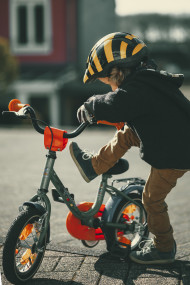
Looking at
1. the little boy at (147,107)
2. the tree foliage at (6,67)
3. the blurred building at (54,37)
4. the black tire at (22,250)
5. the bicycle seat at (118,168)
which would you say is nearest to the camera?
the black tire at (22,250)

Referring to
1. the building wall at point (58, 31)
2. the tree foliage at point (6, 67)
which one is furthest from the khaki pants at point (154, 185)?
the building wall at point (58, 31)

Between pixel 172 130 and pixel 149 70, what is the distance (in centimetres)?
43

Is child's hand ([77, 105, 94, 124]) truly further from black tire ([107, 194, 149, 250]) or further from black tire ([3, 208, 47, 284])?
black tire ([107, 194, 149, 250])

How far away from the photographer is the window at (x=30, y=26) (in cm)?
2005

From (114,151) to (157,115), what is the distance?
1.56ft

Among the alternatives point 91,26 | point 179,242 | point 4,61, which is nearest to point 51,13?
point 91,26

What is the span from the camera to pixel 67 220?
12.3 ft

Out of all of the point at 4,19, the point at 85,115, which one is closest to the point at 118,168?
the point at 85,115

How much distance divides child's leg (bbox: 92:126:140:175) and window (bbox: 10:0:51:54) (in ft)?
55.5

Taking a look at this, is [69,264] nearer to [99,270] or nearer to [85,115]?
[99,270]

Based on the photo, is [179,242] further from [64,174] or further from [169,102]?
[64,174]

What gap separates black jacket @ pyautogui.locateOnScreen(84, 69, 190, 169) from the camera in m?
3.31

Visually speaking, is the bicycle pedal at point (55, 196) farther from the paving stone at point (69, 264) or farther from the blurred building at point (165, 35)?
the blurred building at point (165, 35)

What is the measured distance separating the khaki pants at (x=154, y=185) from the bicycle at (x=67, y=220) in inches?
5.5
